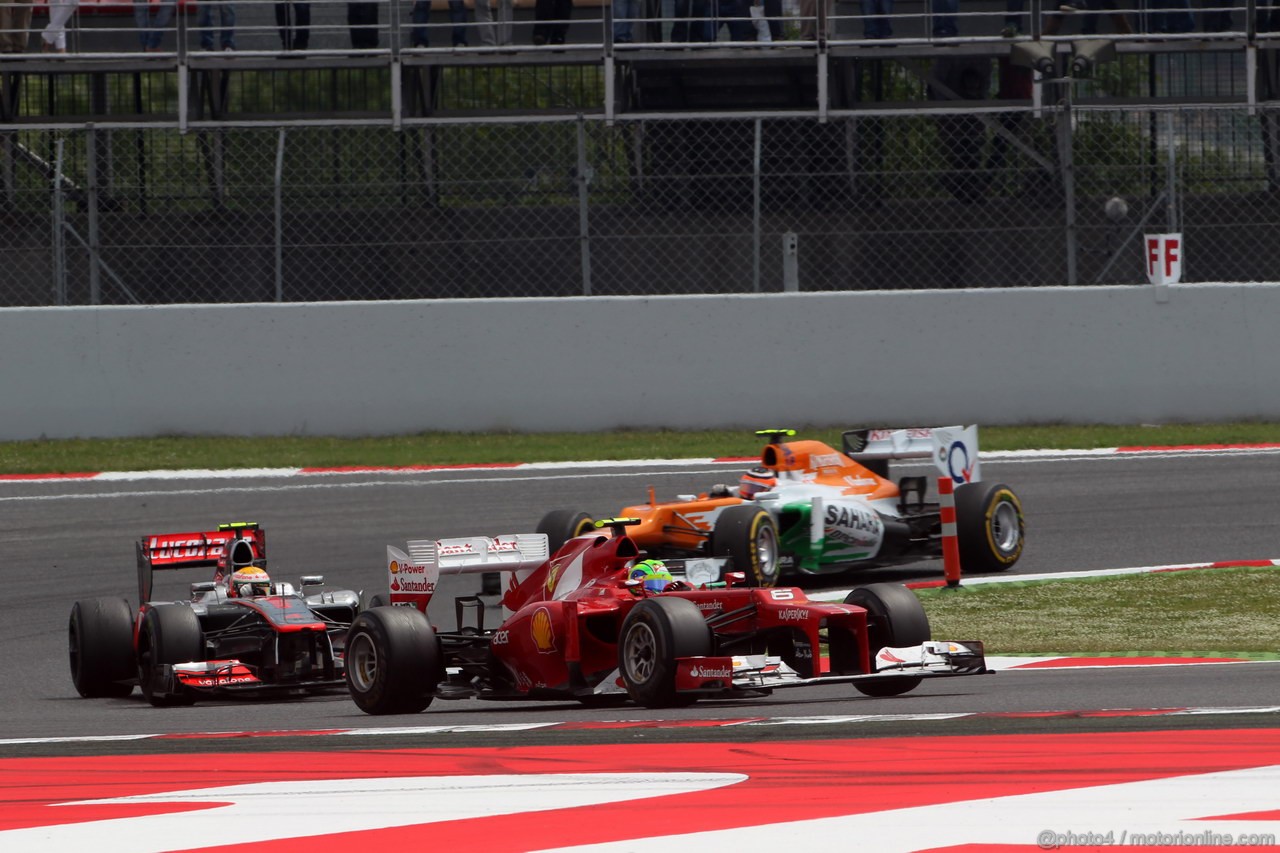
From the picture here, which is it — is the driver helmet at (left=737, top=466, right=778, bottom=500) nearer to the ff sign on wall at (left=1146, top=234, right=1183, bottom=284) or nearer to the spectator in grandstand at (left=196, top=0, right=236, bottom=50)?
the ff sign on wall at (left=1146, top=234, right=1183, bottom=284)

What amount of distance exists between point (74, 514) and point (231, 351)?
340 centimetres

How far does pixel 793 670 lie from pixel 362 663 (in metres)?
1.94

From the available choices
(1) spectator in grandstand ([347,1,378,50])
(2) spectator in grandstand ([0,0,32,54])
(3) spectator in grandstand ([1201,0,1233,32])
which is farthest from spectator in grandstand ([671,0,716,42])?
(2) spectator in grandstand ([0,0,32,54])

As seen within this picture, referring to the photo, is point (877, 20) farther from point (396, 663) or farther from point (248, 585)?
point (396, 663)

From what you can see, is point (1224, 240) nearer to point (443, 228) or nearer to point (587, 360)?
point (587, 360)

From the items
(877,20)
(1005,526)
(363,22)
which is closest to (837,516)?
(1005,526)

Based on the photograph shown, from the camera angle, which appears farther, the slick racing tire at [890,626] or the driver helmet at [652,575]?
the driver helmet at [652,575]

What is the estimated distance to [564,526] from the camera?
12.1 metres

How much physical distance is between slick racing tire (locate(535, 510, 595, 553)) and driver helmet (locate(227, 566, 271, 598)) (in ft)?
7.92

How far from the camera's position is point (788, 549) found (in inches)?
475

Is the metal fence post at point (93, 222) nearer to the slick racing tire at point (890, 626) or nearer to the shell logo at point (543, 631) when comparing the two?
the shell logo at point (543, 631)

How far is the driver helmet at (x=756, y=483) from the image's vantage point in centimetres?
1225

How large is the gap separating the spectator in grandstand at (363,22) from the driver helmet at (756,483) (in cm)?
1089

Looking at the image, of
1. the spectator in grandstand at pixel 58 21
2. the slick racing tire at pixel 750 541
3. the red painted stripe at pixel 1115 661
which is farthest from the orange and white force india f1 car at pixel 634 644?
the spectator in grandstand at pixel 58 21
